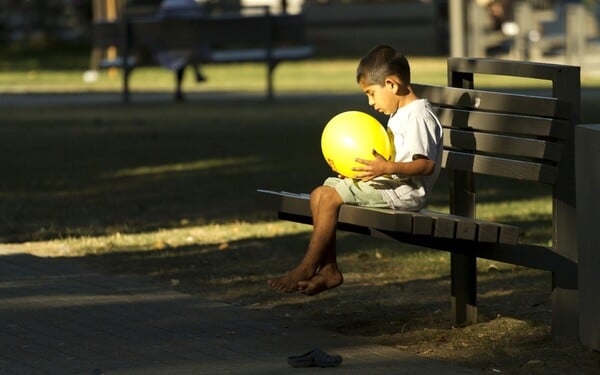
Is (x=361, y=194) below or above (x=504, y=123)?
below

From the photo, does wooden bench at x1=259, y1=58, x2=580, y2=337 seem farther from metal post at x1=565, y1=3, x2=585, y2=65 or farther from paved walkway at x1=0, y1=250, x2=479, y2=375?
metal post at x1=565, y1=3, x2=585, y2=65

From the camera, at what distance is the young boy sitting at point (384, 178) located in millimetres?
6492

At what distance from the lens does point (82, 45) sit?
4466cm

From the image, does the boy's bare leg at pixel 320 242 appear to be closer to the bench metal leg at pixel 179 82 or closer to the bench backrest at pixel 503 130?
the bench backrest at pixel 503 130

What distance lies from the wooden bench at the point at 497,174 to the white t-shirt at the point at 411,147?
148 millimetres

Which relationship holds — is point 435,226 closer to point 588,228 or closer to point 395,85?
point 588,228

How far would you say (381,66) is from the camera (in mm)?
6660

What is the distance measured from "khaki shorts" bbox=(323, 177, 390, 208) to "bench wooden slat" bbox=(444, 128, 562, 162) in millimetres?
538

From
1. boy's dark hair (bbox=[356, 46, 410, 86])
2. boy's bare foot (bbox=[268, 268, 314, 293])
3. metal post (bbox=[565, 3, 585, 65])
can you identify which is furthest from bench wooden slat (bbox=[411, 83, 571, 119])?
metal post (bbox=[565, 3, 585, 65])

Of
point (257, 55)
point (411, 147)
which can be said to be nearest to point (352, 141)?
point (411, 147)

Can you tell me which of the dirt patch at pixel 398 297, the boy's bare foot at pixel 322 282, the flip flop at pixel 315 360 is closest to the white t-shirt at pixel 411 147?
the boy's bare foot at pixel 322 282

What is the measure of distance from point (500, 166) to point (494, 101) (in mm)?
281

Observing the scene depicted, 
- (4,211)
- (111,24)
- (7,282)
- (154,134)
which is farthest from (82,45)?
(7,282)

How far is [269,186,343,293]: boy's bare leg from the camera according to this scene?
6512 mm
